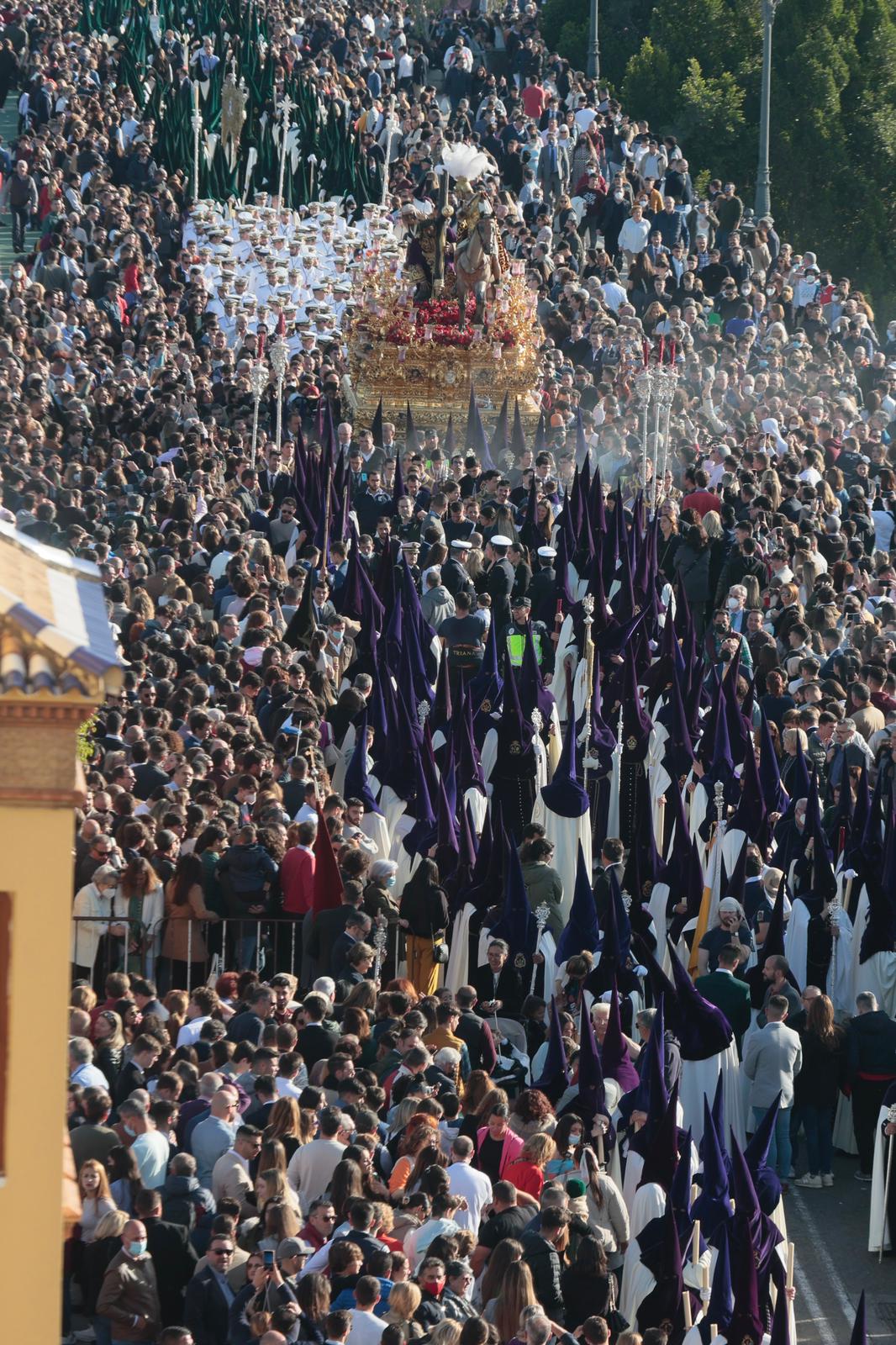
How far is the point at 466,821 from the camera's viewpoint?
16.9m

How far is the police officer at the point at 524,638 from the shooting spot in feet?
69.7

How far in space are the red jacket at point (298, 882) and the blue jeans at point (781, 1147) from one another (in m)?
2.56

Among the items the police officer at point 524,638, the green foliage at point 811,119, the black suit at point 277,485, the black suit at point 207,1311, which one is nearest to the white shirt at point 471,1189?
the black suit at point 207,1311

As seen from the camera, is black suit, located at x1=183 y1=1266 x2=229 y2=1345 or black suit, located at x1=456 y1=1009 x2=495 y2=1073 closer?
black suit, located at x1=183 y1=1266 x2=229 y2=1345

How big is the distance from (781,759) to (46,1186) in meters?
12.4

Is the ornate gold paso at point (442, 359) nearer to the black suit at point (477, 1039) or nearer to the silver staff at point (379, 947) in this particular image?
the silver staff at point (379, 947)

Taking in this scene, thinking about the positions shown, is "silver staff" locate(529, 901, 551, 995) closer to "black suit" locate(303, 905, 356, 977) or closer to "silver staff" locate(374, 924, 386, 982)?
"silver staff" locate(374, 924, 386, 982)

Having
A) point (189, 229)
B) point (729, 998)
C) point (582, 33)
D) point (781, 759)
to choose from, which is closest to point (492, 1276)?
point (729, 998)

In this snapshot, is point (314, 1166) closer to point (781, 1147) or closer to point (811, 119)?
point (781, 1147)

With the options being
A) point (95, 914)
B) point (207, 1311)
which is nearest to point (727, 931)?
point (95, 914)

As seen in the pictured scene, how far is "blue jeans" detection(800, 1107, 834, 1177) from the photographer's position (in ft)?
52.1

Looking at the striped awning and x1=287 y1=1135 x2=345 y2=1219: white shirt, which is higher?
the striped awning

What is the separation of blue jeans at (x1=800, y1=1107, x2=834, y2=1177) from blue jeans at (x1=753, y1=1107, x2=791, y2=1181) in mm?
145

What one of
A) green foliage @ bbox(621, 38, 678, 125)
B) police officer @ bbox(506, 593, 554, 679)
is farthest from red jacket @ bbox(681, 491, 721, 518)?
green foliage @ bbox(621, 38, 678, 125)
